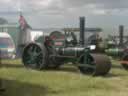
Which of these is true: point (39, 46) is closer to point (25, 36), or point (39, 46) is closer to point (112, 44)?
point (112, 44)

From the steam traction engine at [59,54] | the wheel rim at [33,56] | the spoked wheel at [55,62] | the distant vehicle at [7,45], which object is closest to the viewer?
the steam traction engine at [59,54]

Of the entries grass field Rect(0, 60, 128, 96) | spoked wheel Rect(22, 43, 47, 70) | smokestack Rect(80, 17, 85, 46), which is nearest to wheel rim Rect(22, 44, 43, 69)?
spoked wheel Rect(22, 43, 47, 70)

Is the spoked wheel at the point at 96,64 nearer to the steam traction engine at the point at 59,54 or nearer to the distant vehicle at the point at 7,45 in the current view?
the steam traction engine at the point at 59,54

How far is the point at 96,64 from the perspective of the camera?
1279 cm

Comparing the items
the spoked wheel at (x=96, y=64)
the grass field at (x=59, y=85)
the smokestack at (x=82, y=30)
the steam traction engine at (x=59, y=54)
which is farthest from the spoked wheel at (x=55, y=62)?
the grass field at (x=59, y=85)

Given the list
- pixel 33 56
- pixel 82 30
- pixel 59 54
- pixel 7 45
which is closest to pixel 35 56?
pixel 33 56

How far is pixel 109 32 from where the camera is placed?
2494 centimetres

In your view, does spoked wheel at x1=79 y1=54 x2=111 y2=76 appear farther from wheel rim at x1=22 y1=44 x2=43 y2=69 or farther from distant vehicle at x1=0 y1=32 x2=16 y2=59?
distant vehicle at x1=0 y1=32 x2=16 y2=59

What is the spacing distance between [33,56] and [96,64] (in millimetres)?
2956

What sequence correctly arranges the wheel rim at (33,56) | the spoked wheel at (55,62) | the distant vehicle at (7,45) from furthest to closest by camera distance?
the distant vehicle at (7,45) < the wheel rim at (33,56) < the spoked wheel at (55,62)

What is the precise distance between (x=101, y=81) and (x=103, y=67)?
161 centimetres

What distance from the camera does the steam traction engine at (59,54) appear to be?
532 inches

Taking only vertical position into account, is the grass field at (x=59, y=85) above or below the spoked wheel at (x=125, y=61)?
below

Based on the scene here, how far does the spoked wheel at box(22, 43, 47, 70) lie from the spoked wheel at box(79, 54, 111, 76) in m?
1.52
